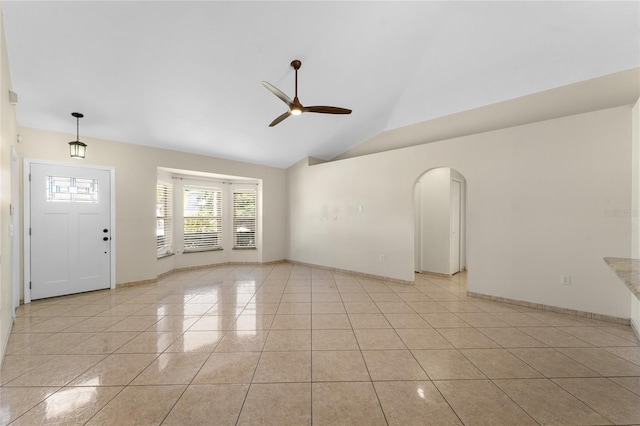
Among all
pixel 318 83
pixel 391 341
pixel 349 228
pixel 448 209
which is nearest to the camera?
pixel 391 341

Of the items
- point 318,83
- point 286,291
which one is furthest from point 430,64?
point 286,291

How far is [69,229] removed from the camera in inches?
166

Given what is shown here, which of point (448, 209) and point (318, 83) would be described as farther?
point (448, 209)

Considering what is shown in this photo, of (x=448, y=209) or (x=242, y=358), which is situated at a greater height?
(x=448, y=209)

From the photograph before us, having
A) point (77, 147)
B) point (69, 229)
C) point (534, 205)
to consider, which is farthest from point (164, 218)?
point (534, 205)

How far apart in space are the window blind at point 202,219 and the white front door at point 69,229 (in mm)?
1771

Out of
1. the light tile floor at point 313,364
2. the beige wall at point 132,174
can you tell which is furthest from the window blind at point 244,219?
the light tile floor at point 313,364

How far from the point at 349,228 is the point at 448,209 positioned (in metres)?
2.19

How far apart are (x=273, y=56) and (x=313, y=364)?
3420 mm

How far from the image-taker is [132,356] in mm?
2441

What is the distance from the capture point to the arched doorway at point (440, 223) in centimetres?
561

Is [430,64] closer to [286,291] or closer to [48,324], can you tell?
[286,291]

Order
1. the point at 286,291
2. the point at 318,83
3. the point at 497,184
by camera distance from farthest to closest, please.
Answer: the point at 286,291, the point at 497,184, the point at 318,83

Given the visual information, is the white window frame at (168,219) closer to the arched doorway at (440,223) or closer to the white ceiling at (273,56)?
the white ceiling at (273,56)
